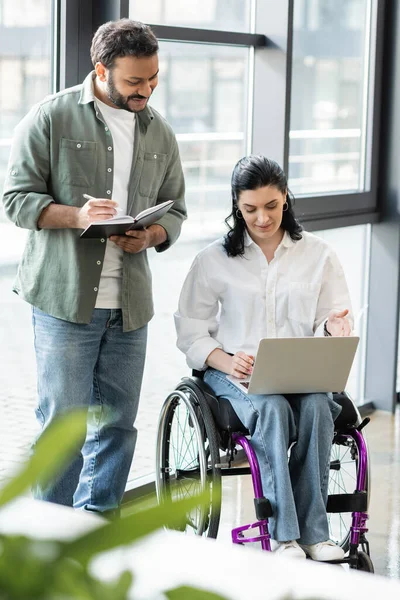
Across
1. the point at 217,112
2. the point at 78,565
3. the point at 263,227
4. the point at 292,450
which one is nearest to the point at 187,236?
the point at 217,112

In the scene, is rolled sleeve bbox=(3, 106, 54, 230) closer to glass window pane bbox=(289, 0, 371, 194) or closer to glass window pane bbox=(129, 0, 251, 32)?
glass window pane bbox=(129, 0, 251, 32)

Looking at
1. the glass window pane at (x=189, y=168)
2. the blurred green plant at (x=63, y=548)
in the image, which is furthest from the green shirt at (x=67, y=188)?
the blurred green plant at (x=63, y=548)

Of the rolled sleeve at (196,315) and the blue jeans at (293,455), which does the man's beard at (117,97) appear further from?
the blue jeans at (293,455)

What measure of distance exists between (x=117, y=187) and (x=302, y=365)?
0.69 meters

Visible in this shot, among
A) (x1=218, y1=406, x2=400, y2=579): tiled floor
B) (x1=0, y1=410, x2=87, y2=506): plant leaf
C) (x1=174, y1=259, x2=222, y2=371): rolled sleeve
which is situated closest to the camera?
(x1=0, y1=410, x2=87, y2=506): plant leaf

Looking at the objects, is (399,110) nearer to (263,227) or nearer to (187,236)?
(187,236)

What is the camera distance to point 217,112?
3.60 metres

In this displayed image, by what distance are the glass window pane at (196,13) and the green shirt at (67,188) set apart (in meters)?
0.76

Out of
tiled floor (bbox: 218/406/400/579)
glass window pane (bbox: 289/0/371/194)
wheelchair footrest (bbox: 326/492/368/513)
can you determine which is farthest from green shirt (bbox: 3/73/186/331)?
glass window pane (bbox: 289/0/371/194)

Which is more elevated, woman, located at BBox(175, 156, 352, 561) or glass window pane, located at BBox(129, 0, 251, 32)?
glass window pane, located at BBox(129, 0, 251, 32)

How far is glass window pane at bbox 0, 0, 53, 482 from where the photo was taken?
2703 mm

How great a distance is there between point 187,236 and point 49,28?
1032 millimetres

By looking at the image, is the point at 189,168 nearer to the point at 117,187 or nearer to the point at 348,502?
the point at 117,187

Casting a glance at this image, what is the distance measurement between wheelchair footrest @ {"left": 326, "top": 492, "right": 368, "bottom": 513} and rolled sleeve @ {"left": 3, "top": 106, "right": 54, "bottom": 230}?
1.05 m
